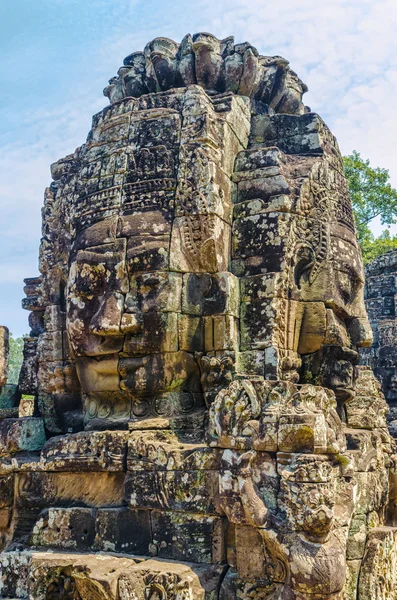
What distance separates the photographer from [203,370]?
522 centimetres

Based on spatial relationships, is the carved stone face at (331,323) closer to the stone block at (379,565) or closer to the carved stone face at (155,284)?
the carved stone face at (155,284)

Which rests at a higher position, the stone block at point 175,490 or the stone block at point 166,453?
the stone block at point 166,453

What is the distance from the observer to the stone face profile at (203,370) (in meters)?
4.18

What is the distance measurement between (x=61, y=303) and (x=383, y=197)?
1537 centimetres

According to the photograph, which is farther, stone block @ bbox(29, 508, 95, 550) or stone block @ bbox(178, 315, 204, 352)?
stone block @ bbox(178, 315, 204, 352)

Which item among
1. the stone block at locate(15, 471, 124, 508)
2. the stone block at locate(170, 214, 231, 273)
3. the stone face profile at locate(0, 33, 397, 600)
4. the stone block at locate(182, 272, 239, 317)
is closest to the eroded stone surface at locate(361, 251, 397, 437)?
the stone face profile at locate(0, 33, 397, 600)

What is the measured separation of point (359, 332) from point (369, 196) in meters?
14.6

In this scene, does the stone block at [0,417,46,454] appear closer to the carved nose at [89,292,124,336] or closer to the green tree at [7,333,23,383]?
the carved nose at [89,292,124,336]

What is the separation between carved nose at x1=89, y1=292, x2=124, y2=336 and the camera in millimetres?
5133

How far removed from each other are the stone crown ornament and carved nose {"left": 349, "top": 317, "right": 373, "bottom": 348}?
2.33 meters

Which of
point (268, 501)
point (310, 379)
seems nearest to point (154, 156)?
point (310, 379)

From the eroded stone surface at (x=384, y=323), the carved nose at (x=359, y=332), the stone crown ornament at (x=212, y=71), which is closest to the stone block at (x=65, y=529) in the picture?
the carved nose at (x=359, y=332)

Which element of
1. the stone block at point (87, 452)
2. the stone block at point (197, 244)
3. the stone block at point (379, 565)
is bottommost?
the stone block at point (379, 565)

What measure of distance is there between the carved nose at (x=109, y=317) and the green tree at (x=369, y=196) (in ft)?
50.1
